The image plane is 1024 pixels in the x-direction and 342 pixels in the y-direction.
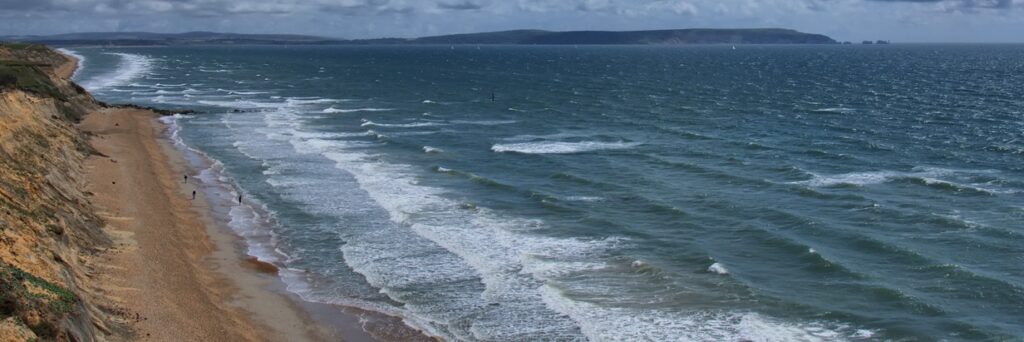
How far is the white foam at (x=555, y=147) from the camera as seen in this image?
193 feet

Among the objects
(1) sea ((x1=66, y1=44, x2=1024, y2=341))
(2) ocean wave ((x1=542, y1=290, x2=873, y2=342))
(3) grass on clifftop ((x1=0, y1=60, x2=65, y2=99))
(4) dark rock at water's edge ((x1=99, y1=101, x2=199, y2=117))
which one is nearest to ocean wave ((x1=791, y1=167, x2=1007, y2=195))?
(1) sea ((x1=66, y1=44, x2=1024, y2=341))

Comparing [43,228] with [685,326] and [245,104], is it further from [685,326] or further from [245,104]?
[245,104]

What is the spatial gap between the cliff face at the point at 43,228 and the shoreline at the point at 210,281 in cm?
107

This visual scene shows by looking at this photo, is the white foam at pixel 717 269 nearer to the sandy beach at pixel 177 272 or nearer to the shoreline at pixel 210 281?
the shoreline at pixel 210 281

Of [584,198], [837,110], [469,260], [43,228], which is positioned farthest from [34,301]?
[837,110]

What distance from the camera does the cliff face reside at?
19.6 m

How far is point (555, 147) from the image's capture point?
60844 millimetres

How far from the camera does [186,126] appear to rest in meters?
74.8

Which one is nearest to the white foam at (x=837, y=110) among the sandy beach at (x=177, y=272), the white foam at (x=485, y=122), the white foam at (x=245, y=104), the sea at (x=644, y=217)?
the sea at (x=644, y=217)

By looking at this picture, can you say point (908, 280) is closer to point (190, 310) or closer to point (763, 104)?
point (190, 310)

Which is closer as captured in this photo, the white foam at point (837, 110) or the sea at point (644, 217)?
the sea at point (644, 217)

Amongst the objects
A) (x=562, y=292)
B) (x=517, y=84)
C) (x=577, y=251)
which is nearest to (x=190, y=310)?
(x=562, y=292)

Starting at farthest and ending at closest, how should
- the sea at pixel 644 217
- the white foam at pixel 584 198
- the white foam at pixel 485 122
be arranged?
the white foam at pixel 485 122 → the white foam at pixel 584 198 → the sea at pixel 644 217

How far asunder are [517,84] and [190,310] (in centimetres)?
10127
